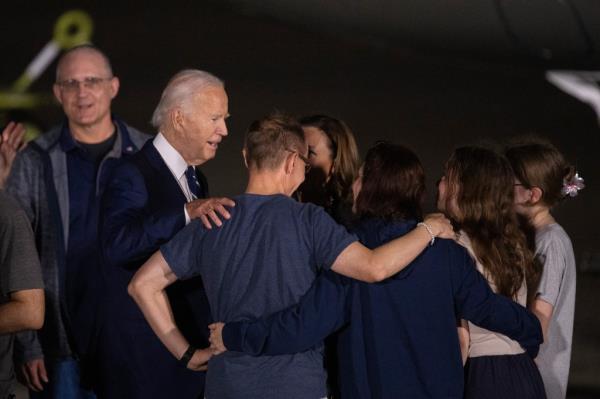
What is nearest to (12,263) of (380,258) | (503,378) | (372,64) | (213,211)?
(213,211)

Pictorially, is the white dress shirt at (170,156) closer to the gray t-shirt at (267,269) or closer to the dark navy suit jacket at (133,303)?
the dark navy suit jacket at (133,303)

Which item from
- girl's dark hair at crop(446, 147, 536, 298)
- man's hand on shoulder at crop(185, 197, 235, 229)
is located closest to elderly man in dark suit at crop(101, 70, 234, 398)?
man's hand on shoulder at crop(185, 197, 235, 229)

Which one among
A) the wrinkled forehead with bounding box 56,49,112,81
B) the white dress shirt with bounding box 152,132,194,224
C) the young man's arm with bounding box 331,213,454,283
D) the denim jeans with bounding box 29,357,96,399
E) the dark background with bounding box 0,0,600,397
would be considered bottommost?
the denim jeans with bounding box 29,357,96,399

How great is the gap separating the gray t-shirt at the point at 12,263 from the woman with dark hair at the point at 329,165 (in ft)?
3.65

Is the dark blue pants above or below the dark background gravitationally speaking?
below

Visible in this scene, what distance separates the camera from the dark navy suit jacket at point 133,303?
2.83m

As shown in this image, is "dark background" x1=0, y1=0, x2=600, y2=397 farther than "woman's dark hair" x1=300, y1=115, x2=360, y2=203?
Yes

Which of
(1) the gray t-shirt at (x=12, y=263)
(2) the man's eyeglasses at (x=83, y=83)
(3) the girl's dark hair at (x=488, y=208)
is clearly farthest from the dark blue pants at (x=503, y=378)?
(2) the man's eyeglasses at (x=83, y=83)

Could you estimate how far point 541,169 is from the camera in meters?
3.09

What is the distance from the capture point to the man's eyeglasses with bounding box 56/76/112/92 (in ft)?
12.0

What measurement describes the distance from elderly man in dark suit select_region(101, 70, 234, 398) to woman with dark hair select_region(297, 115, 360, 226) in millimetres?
452

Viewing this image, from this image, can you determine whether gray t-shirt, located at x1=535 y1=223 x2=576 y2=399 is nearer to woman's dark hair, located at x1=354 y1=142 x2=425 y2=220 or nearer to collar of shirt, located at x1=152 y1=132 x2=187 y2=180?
woman's dark hair, located at x1=354 y1=142 x2=425 y2=220

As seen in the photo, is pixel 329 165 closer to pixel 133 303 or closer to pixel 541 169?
pixel 541 169

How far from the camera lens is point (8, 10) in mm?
10953
